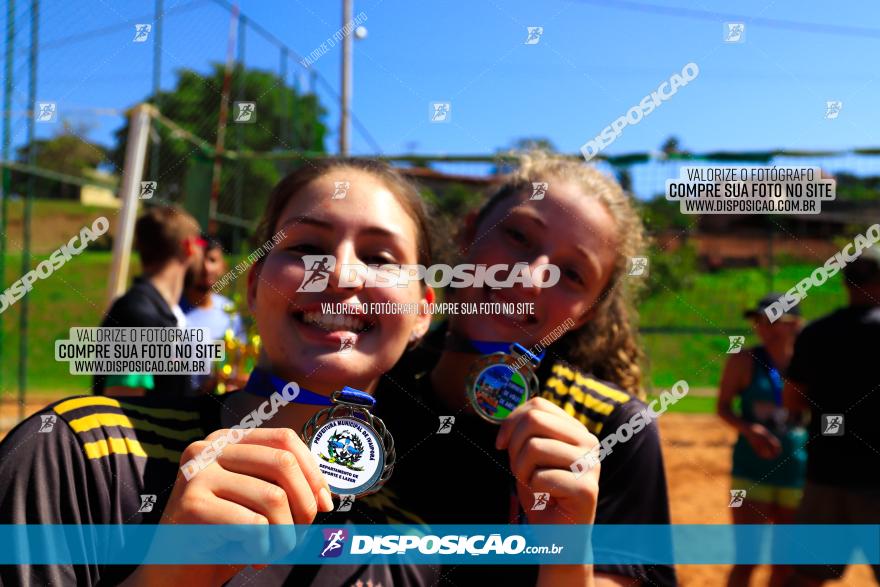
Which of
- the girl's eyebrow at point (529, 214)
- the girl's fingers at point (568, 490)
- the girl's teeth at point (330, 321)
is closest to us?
the girl's fingers at point (568, 490)

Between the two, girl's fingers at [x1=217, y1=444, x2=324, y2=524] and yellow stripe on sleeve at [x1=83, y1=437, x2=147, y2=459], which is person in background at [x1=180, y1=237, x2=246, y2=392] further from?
girl's fingers at [x1=217, y1=444, x2=324, y2=524]

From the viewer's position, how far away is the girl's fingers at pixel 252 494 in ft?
3.45

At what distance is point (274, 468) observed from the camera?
3.48ft

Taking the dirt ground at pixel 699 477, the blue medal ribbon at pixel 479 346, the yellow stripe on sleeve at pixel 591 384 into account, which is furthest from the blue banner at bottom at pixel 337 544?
the dirt ground at pixel 699 477

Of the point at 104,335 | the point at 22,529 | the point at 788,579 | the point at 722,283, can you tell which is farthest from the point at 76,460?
the point at 722,283

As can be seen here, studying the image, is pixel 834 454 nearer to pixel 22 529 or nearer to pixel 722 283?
pixel 22 529

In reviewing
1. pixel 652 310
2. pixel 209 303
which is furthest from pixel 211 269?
pixel 652 310

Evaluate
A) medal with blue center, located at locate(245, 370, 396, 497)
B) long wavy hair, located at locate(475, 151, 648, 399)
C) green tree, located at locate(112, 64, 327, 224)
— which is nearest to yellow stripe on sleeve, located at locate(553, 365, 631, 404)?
long wavy hair, located at locate(475, 151, 648, 399)

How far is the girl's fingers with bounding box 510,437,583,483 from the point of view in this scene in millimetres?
1271

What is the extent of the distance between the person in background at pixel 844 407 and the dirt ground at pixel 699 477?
1.25 m

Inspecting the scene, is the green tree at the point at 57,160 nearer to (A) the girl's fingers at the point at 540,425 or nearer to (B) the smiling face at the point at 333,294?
(B) the smiling face at the point at 333,294

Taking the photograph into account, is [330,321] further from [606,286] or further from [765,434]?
[765,434]

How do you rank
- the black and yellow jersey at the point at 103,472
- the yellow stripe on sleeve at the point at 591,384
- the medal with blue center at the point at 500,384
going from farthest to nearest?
the yellow stripe on sleeve at the point at 591,384
the medal with blue center at the point at 500,384
the black and yellow jersey at the point at 103,472

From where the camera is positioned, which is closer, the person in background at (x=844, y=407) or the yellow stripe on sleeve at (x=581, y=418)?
the yellow stripe on sleeve at (x=581, y=418)
